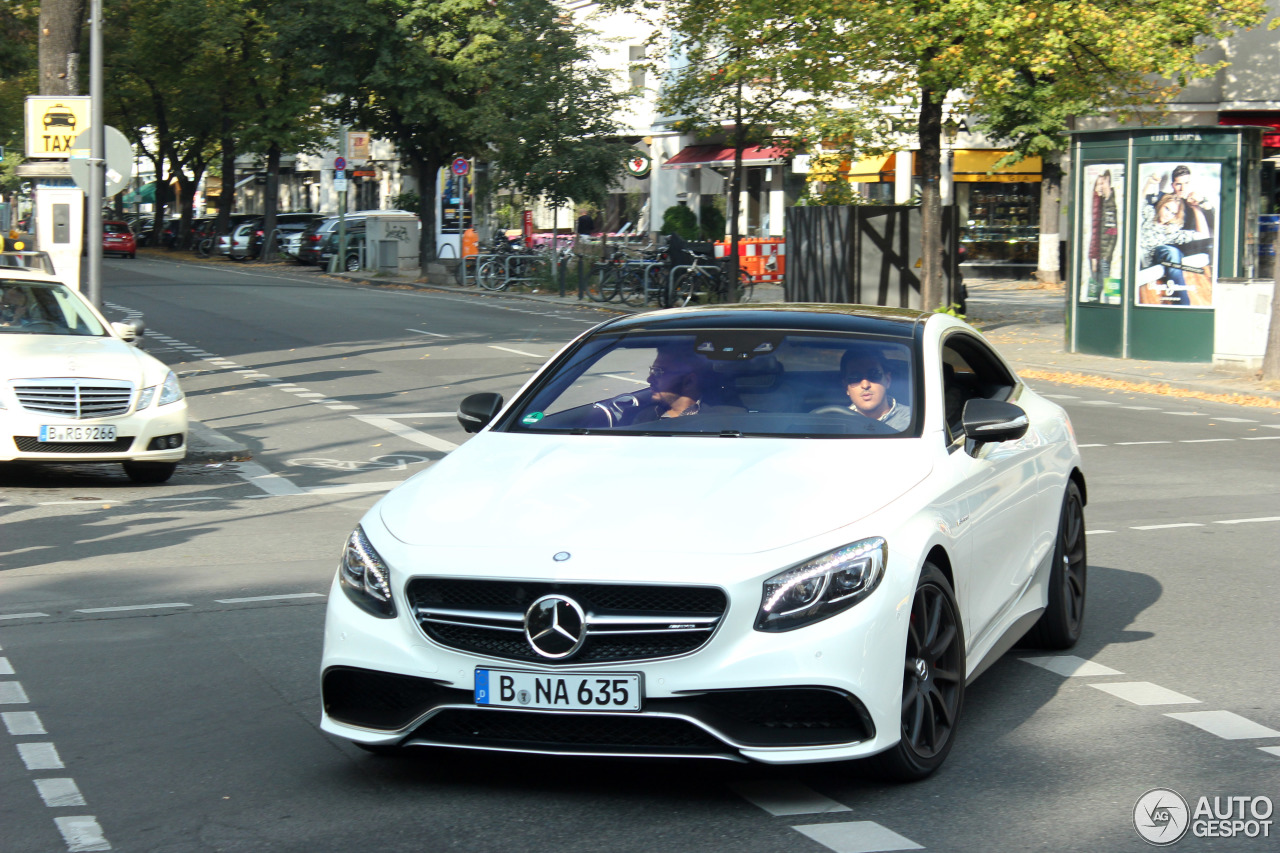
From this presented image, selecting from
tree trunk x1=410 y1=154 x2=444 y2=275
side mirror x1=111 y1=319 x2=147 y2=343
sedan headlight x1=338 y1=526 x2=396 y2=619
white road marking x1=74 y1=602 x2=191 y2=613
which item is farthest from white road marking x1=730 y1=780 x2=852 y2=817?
tree trunk x1=410 y1=154 x2=444 y2=275

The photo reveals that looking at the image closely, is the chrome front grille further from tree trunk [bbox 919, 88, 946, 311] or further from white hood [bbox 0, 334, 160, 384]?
tree trunk [bbox 919, 88, 946, 311]

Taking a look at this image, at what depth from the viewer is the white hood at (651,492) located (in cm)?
450

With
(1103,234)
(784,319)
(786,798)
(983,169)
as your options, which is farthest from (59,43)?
(983,169)

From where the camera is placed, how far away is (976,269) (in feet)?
139

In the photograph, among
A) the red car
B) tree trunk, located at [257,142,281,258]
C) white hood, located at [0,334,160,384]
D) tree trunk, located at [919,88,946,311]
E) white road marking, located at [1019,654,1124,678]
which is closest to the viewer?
white road marking, located at [1019,654,1124,678]

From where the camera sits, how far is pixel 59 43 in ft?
62.6

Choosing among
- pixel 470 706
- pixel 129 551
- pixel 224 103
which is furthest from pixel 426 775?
pixel 224 103

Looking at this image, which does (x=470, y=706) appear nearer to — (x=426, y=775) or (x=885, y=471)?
(x=426, y=775)

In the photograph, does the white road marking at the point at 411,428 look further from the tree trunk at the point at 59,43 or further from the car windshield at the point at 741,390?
the car windshield at the point at 741,390

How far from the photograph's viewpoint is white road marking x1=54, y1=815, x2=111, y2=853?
4.30m

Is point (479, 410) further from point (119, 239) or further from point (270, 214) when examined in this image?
point (119, 239)

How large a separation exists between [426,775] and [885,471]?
1.68 metres

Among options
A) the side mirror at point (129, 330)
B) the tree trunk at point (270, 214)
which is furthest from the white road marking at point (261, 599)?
the tree trunk at point (270, 214)

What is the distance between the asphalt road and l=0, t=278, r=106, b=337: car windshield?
1.15m
